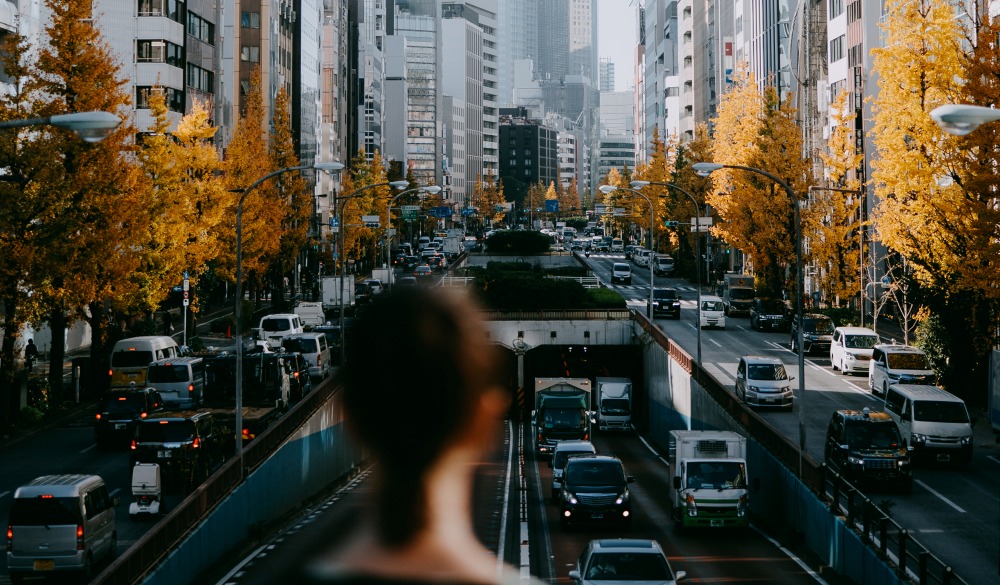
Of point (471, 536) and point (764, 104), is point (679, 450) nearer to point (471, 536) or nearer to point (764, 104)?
point (471, 536)

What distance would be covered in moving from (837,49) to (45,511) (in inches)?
2647

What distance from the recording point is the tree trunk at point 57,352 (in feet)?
139

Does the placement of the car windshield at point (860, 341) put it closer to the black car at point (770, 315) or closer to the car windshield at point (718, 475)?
the black car at point (770, 315)

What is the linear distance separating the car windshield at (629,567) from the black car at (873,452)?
1334cm

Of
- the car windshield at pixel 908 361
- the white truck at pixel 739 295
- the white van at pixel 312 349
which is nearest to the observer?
the car windshield at pixel 908 361

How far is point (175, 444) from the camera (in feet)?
104

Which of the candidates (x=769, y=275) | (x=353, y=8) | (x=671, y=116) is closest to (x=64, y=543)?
(x=769, y=275)

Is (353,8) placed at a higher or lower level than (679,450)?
higher

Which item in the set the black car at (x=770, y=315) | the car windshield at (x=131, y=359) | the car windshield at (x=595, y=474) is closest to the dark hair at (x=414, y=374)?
the car windshield at (x=595, y=474)

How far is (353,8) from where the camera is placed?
14825 centimetres

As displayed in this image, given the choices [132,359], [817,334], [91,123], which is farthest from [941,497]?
[817,334]

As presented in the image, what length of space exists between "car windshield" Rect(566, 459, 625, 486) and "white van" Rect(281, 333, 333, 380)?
2099 cm

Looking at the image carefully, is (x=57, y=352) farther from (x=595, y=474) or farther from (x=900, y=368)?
(x=900, y=368)

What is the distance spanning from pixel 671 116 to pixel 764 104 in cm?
9180
